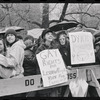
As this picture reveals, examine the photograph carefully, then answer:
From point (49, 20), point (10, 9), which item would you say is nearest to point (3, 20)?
point (10, 9)

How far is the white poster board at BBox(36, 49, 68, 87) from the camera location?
4.23 m

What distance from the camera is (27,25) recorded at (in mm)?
4258

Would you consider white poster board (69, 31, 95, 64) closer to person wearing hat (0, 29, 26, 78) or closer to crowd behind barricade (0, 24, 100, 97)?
crowd behind barricade (0, 24, 100, 97)

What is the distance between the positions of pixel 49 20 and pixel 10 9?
0.71 m

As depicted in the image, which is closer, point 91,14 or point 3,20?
point 3,20

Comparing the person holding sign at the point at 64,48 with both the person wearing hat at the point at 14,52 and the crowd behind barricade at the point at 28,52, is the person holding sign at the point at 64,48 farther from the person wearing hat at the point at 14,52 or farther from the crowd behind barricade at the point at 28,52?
the person wearing hat at the point at 14,52

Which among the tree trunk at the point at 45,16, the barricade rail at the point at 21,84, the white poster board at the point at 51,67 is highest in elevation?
the tree trunk at the point at 45,16

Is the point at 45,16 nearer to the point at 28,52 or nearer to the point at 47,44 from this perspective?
the point at 47,44

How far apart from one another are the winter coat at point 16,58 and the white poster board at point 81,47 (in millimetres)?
913

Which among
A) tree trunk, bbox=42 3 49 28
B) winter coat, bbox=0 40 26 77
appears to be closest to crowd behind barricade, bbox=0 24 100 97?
winter coat, bbox=0 40 26 77

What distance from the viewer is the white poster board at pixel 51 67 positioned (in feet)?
13.9

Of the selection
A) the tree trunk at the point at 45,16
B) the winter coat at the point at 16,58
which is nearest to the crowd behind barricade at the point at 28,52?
the winter coat at the point at 16,58

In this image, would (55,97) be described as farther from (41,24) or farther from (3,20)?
(3,20)

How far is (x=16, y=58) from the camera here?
4105mm
